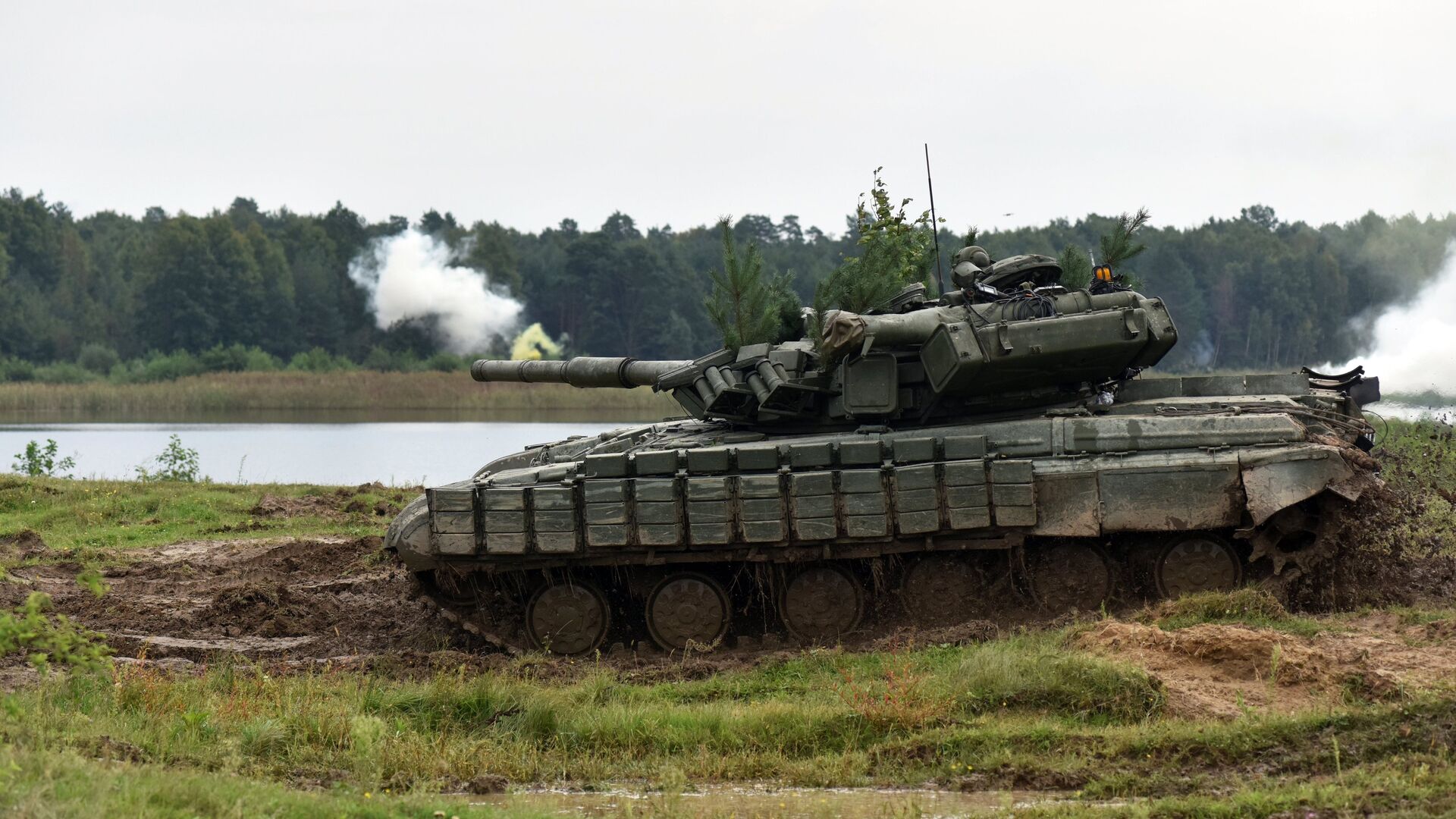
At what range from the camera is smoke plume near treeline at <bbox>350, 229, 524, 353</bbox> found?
57.6 meters

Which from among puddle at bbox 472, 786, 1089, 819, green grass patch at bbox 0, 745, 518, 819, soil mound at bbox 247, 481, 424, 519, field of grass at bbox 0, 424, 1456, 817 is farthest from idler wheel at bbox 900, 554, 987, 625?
soil mound at bbox 247, 481, 424, 519

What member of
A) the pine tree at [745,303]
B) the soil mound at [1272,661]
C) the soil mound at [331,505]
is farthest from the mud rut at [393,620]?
the soil mound at [331,505]

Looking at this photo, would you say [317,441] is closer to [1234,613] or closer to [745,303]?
[745,303]

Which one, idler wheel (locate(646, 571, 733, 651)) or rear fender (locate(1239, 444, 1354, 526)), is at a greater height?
rear fender (locate(1239, 444, 1354, 526))

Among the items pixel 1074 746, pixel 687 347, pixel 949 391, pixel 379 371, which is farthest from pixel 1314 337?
pixel 1074 746

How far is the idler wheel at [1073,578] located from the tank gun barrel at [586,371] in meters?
4.51

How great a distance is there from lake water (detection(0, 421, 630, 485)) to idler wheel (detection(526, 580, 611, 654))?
14.5 m

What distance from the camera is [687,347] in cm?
6178

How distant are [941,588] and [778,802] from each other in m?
4.93

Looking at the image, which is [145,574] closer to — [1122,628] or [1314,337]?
[1122,628]

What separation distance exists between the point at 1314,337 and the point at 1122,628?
4479 cm

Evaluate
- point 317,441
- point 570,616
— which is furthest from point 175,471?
point 570,616

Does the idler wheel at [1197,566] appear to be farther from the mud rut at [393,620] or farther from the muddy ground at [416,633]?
the muddy ground at [416,633]

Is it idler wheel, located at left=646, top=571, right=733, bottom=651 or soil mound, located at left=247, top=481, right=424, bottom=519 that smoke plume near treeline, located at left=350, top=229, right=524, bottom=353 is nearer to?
soil mound, located at left=247, top=481, right=424, bottom=519
